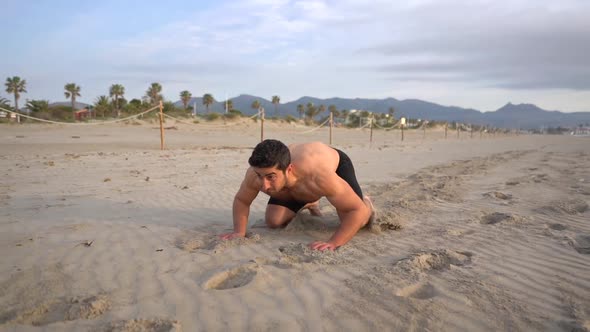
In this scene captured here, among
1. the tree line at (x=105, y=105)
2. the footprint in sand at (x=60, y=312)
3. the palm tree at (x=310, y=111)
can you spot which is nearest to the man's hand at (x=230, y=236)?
the footprint in sand at (x=60, y=312)

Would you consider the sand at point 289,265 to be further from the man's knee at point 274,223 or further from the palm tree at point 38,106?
the palm tree at point 38,106

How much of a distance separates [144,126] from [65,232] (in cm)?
2020

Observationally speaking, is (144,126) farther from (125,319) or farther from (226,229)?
(125,319)

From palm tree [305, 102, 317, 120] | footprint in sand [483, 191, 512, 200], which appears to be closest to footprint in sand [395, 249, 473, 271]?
footprint in sand [483, 191, 512, 200]

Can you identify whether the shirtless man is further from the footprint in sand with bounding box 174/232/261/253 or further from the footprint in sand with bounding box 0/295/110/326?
the footprint in sand with bounding box 0/295/110/326

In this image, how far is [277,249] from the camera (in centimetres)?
315

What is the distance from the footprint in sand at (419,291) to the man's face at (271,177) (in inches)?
44.5

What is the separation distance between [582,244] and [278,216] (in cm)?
251

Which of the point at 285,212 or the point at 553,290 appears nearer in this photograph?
the point at 553,290

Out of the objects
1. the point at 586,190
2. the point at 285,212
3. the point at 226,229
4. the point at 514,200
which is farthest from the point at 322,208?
the point at 586,190

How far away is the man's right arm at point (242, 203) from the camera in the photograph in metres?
3.34

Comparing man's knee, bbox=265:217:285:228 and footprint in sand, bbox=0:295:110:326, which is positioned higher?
man's knee, bbox=265:217:285:228

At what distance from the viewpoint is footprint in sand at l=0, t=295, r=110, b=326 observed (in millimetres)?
2086

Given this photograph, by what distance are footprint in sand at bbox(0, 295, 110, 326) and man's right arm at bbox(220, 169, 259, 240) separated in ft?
4.12
